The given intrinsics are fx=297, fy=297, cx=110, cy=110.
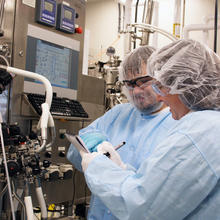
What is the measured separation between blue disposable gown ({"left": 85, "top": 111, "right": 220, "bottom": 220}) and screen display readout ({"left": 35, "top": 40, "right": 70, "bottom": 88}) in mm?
1312

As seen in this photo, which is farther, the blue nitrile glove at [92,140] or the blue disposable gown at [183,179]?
the blue nitrile glove at [92,140]

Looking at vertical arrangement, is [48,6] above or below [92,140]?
above

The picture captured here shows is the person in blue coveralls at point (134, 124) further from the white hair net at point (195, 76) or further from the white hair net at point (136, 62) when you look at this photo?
the white hair net at point (195, 76)

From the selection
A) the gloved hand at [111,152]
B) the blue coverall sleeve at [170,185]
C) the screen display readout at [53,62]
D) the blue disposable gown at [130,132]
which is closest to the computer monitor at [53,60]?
the screen display readout at [53,62]

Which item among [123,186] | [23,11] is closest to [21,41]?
[23,11]

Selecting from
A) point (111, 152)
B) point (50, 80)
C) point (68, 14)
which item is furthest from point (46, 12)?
point (111, 152)

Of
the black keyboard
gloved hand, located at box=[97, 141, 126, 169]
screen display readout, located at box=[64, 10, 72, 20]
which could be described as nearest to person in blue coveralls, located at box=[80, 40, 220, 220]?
gloved hand, located at box=[97, 141, 126, 169]

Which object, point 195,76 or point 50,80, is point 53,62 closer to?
point 50,80

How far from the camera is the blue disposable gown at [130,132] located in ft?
4.97

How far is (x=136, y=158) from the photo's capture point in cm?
153

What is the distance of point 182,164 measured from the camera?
890mm

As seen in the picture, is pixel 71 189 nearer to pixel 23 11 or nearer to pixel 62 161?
pixel 62 161

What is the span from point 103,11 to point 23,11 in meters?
3.28

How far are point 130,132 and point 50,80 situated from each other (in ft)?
2.53
